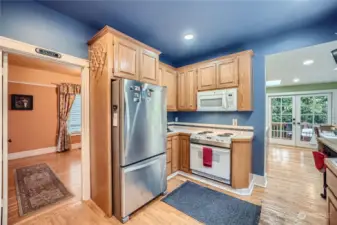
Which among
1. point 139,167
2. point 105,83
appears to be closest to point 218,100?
point 139,167

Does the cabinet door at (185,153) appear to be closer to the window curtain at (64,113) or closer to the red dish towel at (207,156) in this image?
the red dish towel at (207,156)

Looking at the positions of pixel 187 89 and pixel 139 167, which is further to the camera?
pixel 187 89

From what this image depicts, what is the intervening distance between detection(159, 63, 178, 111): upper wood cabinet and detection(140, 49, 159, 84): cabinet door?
2.24 feet

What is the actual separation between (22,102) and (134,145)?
4509 millimetres

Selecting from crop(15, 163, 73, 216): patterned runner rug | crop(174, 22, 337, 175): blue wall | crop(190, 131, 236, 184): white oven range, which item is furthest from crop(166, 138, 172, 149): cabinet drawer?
crop(15, 163, 73, 216): patterned runner rug

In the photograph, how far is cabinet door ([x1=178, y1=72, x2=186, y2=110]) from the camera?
3.58 metres

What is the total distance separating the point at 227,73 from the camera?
9.42 ft

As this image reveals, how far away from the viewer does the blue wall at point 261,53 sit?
2.28m

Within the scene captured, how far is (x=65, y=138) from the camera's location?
5043 millimetres

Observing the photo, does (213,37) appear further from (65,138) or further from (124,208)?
(65,138)

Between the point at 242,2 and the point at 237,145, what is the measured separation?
2.00 meters

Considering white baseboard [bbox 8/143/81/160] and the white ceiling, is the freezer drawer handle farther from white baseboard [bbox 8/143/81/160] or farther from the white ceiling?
white baseboard [bbox 8/143/81/160]

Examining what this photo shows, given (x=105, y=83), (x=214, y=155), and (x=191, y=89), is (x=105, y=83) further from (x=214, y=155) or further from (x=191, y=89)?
(x=214, y=155)

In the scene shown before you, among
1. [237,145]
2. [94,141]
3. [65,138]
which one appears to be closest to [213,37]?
[237,145]
